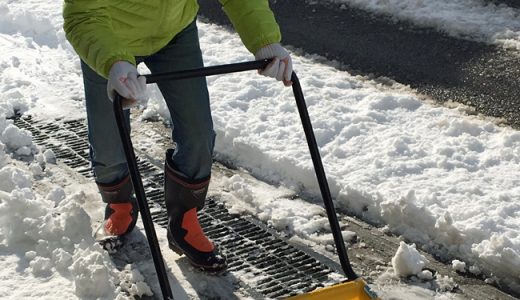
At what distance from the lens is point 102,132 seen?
3656 millimetres

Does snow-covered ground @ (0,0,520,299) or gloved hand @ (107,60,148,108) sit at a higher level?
gloved hand @ (107,60,148,108)

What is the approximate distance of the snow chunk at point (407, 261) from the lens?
3.72 meters

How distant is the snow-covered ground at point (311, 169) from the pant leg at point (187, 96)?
1.95 feet

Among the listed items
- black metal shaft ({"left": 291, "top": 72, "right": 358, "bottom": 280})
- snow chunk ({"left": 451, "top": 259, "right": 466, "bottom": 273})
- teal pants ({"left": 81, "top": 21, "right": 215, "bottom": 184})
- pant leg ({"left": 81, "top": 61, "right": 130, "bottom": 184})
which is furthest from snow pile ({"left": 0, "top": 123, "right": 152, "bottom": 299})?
snow chunk ({"left": 451, "top": 259, "right": 466, "bottom": 273})

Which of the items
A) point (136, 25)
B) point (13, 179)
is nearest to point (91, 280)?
point (136, 25)

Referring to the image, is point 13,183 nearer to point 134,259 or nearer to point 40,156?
point 40,156

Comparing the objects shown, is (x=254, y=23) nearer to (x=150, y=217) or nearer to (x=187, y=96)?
(x=187, y=96)

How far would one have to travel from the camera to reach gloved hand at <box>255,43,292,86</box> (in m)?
3.15

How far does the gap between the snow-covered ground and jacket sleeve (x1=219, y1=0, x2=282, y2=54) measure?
1.07 meters

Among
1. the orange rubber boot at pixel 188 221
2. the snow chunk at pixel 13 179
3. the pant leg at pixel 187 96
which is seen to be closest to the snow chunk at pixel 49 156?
the snow chunk at pixel 13 179

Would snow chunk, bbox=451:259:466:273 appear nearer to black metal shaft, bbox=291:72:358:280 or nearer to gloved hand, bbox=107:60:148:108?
black metal shaft, bbox=291:72:358:280

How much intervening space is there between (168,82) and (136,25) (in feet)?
0.91

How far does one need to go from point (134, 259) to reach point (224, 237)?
1.42 ft

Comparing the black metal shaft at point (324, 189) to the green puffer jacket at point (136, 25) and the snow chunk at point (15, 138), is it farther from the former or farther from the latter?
the snow chunk at point (15, 138)
